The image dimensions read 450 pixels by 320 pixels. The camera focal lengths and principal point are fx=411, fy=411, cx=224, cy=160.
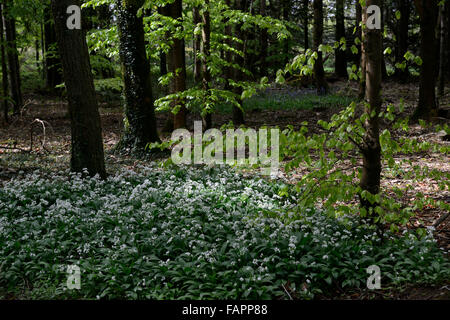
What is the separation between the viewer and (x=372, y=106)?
5.41 meters

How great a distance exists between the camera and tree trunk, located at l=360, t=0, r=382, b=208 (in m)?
5.25

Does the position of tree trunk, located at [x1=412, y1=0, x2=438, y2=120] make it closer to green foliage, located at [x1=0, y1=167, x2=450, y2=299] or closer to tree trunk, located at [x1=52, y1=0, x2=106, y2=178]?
green foliage, located at [x1=0, y1=167, x2=450, y2=299]

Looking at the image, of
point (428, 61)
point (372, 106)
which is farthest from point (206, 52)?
A: point (428, 61)

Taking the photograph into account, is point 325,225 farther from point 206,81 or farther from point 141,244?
point 206,81

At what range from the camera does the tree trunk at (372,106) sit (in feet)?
17.2

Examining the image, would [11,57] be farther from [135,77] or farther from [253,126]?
[253,126]

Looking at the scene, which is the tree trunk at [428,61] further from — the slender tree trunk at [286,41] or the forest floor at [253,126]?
the slender tree trunk at [286,41]

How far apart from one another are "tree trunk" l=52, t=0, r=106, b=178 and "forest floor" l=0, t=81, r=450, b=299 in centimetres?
82

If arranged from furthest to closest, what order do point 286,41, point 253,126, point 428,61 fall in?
point 286,41 → point 253,126 → point 428,61

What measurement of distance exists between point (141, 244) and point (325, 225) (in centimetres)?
284

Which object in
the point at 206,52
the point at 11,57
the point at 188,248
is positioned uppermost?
the point at 11,57

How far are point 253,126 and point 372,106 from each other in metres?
9.03

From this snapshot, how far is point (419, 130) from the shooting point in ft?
41.3
